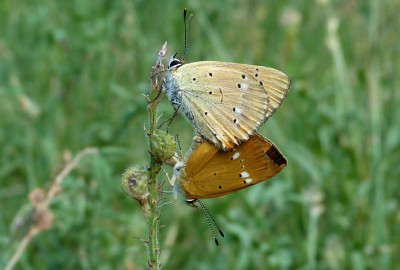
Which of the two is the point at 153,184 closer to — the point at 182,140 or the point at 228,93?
the point at 228,93

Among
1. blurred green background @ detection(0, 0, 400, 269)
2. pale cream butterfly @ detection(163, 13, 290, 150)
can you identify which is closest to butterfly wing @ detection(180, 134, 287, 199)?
pale cream butterfly @ detection(163, 13, 290, 150)

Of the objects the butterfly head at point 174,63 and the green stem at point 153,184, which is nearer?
the green stem at point 153,184

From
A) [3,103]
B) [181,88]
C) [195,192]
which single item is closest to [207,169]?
[195,192]

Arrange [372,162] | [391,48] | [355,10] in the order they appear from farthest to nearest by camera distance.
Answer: [355,10] → [391,48] → [372,162]

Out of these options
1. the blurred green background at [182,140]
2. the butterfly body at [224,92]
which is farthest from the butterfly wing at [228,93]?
the blurred green background at [182,140]

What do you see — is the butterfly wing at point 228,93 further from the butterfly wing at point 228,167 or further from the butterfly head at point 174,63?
the butterfly wing at point 228,167

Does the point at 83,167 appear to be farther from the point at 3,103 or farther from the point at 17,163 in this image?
the point at 3,103
